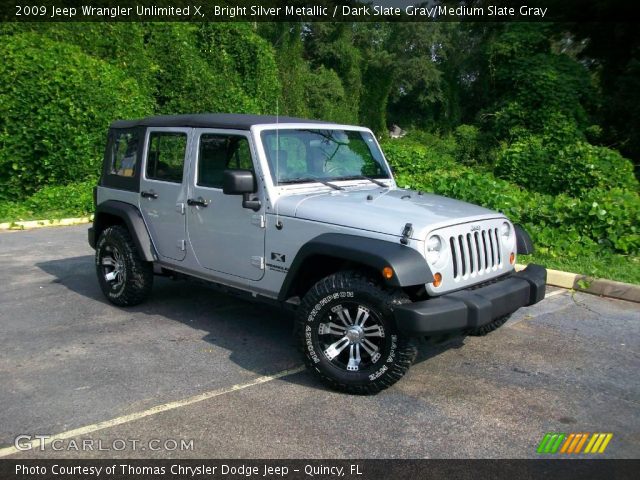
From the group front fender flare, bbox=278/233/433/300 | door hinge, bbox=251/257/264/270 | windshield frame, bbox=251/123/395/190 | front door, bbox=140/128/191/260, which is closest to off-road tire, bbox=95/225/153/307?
front door, bbox=140/128/191/260

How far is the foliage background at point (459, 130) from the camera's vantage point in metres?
8.56

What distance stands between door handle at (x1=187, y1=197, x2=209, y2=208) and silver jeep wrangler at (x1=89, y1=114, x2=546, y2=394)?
1 cm

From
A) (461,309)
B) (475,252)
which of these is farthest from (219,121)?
(461,309)

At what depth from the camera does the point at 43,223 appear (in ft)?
37.3

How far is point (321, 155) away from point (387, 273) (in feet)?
5.54

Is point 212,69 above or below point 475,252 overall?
above

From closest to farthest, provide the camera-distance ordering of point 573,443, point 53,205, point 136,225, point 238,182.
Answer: point 573,443, point 238,182, point 136,225, point 53,205

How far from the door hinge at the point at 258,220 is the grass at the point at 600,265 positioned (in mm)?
4232

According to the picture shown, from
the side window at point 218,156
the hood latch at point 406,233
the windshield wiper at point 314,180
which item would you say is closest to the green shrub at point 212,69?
the side window at point 218,156

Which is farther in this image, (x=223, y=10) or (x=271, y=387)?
(x=223, y=10)

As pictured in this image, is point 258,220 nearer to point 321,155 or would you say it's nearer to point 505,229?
point 321,155

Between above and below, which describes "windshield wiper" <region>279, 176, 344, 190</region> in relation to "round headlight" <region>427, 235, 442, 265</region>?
above

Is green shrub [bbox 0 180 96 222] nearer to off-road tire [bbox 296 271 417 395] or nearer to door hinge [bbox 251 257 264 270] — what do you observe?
door hinge [bbox 251 257 264 270]

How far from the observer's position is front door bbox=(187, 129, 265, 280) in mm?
4961
